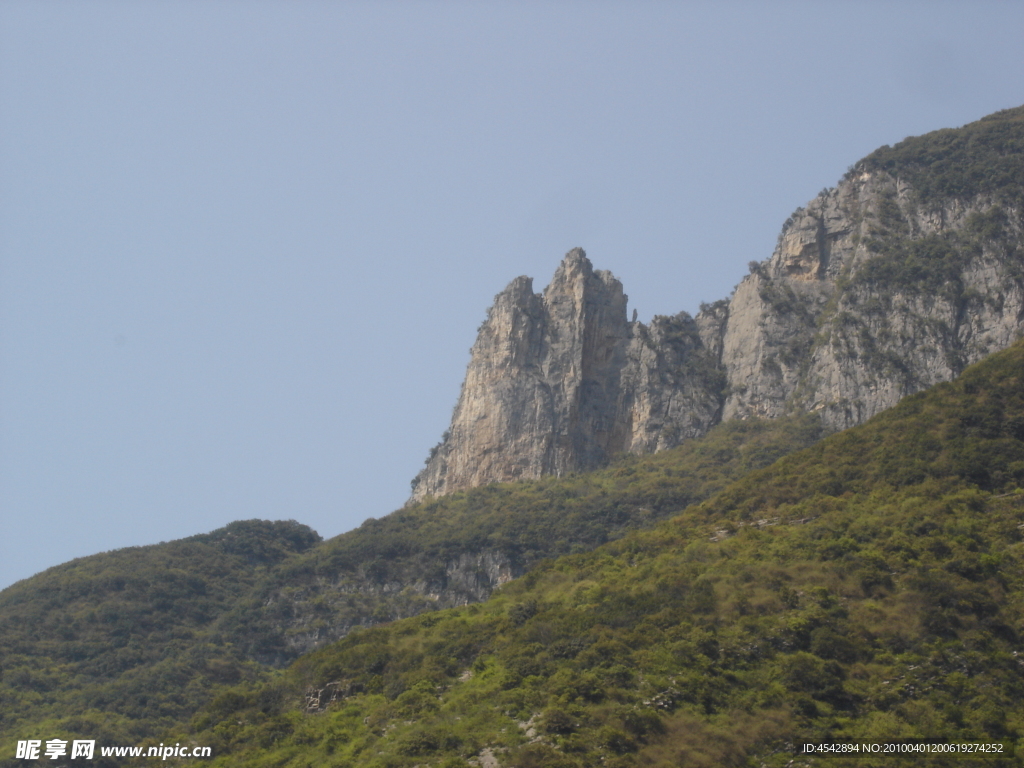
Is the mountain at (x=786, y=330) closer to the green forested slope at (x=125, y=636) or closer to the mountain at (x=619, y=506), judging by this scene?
the mountain at (x=619, y=506)

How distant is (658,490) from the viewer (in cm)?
9269

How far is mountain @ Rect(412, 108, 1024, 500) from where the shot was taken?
308 feet

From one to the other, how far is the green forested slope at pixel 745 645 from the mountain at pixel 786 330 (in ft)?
106

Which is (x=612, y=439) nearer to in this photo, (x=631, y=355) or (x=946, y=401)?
(x=631, y=355)

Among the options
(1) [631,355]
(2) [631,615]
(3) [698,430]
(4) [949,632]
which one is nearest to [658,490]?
(3) [698,430]

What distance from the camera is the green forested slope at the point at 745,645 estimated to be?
39.9 meters

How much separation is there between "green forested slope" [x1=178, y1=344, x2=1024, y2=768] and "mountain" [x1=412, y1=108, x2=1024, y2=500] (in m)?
32.2

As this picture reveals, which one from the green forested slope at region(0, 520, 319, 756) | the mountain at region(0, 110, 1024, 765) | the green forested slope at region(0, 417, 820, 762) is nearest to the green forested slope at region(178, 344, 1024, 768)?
the mountain at region(0, 110, 1024, 765)

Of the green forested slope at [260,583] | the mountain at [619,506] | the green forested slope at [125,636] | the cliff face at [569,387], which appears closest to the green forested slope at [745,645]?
the mountain at [619,506]

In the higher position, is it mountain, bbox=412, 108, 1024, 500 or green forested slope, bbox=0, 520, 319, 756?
mountain, bbox=412, 108, 1024, 500

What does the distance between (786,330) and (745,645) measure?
6349cm

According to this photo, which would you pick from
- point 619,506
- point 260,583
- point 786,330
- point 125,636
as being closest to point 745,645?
point 619,506

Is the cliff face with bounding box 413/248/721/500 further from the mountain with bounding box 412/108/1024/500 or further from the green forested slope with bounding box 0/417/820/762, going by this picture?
the green forested slope with bounding box 0/417/820/762

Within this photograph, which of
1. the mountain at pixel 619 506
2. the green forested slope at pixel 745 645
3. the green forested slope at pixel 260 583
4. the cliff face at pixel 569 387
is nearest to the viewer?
the green forested slope at pixel 745 645
